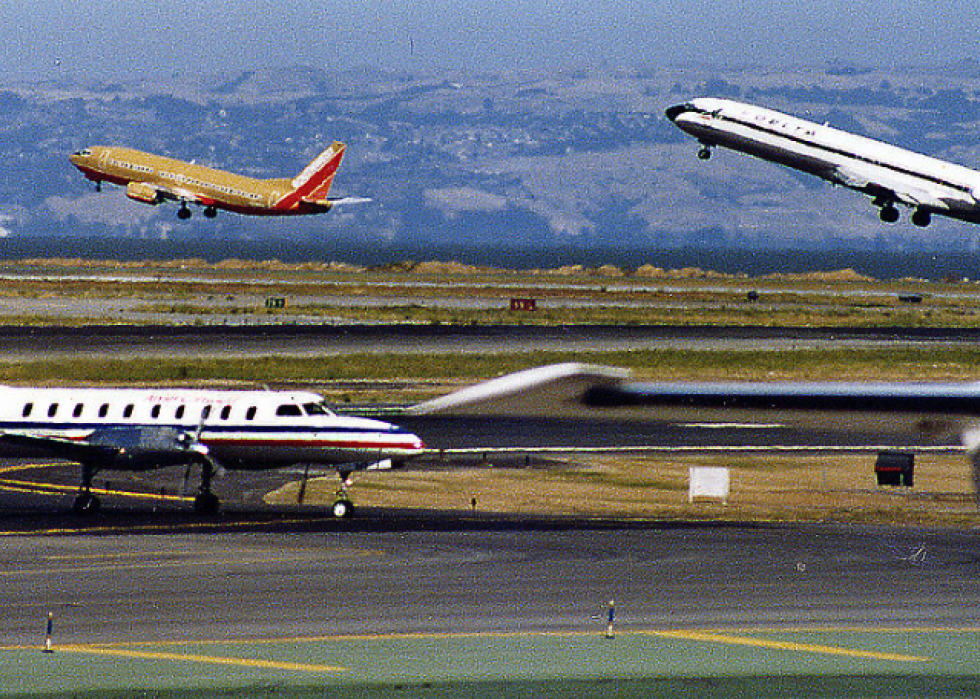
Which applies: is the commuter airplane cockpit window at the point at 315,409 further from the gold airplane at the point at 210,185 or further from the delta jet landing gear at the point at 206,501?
the gold airplane at the point at 210,185

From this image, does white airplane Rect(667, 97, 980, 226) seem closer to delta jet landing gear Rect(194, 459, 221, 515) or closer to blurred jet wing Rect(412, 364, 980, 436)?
delta jet landing gear Rect(194, 459, 221, 515)

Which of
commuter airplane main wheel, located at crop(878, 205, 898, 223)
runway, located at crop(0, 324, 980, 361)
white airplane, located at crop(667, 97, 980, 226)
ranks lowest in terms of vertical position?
runway, located at crop(0, 324, 980, 361)

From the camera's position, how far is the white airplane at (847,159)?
129125 mm

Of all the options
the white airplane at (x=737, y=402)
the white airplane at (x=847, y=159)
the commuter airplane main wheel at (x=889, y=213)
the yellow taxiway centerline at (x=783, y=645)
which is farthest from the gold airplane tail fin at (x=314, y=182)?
the white airplane at (x=737, y=402)

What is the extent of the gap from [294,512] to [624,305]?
366 ft

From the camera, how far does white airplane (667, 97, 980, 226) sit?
129125 millimetres

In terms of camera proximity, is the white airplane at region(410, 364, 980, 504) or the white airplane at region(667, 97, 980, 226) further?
the white airplane at region(667, 97, 980, 226)

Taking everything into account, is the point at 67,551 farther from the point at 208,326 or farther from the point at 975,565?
the point at 208,326

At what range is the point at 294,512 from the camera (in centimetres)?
4678

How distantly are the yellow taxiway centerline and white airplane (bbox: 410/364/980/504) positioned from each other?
57.8 ft

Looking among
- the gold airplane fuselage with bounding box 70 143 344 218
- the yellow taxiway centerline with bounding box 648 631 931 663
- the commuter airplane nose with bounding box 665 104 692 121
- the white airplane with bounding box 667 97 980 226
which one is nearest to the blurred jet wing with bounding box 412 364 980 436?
the yellow taxiway centerline with bounding box 648 631 931 663

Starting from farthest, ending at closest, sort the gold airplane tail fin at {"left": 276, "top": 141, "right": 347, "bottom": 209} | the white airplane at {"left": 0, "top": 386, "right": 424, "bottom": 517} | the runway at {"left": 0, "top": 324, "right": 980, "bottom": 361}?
the gold airplane tail fin at {"left": 276, "top": 141, "right": 347, "bottom": 209}, the runway at {"left": 0, "top": 324, "right": 980, "bottom": 361}, the white airplane at {"left": 0, "top": 386, "right": 424, "bottom": 517}

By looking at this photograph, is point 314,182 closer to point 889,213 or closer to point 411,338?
point 411,338

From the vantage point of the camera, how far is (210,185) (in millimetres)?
159000
